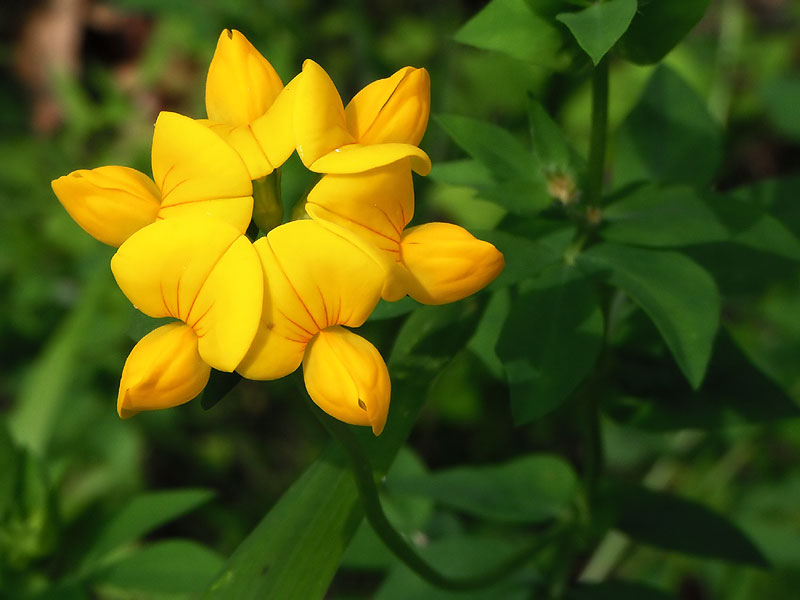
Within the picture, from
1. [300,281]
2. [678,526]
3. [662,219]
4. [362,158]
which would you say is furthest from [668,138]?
[300,281]

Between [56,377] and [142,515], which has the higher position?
[142,515]

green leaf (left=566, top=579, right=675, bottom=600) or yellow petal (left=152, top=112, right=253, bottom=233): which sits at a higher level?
yellow petal (left=152, top=112, right=253, bottom=233)

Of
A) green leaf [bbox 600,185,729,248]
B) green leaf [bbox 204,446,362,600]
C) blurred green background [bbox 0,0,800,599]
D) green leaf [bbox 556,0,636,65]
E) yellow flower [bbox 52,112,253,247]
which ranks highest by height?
green leaf [bbox 556,0,636,65]

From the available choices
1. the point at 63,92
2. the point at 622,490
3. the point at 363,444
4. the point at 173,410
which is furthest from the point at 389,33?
the point at 363,444

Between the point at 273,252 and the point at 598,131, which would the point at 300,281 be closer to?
the point at 273,252

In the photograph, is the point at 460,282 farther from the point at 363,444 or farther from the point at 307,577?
the point at 307,577

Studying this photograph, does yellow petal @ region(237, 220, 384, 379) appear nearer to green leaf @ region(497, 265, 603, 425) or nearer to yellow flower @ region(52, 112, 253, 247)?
yellow flower @ region(52, 112, 253, 247)

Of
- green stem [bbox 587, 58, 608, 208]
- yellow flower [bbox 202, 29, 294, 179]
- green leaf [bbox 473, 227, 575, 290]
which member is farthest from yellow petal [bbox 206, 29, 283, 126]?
green stem [bbox 587, 58, 608, 208]
